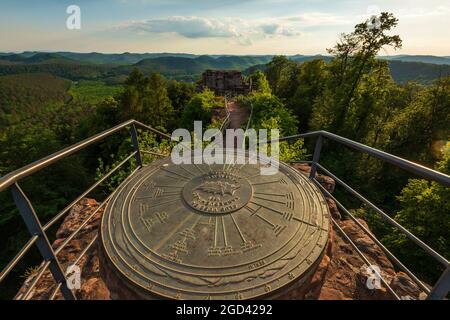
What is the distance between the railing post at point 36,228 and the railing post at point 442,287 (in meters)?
2.86

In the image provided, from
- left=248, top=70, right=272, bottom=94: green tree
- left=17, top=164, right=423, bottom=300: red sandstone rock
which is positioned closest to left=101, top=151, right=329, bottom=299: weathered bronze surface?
left=17, top=164, right=423, bottom=300: red sandstone rock

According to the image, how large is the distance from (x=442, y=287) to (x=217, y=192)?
2.38 m

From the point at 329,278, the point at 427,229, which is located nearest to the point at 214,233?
the point at 329,278

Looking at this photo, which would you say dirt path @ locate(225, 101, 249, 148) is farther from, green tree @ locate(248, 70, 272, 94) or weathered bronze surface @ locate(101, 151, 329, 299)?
weathered bronze surface @ locate(101, 151, 329, 299)

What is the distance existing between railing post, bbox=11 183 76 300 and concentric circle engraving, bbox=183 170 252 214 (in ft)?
4.86

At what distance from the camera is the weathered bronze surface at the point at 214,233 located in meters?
2.28

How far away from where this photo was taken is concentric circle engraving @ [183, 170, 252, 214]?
3.11 metres

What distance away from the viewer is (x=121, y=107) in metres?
24.4

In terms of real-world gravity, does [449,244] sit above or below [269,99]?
below

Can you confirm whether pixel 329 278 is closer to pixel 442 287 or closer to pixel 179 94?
pixel 442 287
